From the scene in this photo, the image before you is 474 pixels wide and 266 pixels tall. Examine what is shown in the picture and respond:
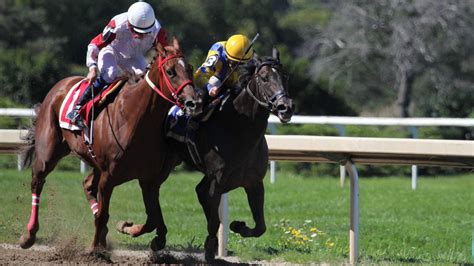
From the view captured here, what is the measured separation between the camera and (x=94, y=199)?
28.1ft

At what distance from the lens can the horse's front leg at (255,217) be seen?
7.57m

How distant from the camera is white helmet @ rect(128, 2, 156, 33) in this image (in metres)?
7.67

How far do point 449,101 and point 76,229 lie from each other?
1319 cm

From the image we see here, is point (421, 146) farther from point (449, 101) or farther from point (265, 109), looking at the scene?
point (449, 101)

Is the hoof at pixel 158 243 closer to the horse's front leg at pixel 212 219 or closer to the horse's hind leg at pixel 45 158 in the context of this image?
the horse's front leg at pixel 212 219

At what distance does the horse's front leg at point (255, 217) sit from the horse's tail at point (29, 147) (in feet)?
7.15

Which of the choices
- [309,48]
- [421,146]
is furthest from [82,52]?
[421,146]

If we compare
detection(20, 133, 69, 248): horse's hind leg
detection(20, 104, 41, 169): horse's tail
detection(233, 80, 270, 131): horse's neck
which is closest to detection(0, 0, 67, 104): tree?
detection(20, 104, 41, 169): horse's tail

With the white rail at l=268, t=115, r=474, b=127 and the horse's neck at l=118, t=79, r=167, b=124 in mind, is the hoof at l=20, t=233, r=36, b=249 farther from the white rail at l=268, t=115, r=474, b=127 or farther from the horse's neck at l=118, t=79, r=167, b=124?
the white rail at l=268, t=115, r=474, b=127

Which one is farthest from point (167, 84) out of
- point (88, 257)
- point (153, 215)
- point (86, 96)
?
point (88, 257)

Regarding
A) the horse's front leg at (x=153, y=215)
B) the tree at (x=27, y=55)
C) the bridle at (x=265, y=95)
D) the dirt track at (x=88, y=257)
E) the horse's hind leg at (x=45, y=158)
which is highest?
the tree at (x=27, y=55)

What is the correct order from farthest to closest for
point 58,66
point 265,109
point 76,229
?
point 58,66
point 76,229
point 265,109

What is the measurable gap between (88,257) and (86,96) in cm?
119

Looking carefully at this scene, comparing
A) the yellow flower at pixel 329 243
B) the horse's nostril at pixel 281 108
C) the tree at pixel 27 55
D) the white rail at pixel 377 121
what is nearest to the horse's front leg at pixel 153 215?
the horse's nostril at pixel 281 108
